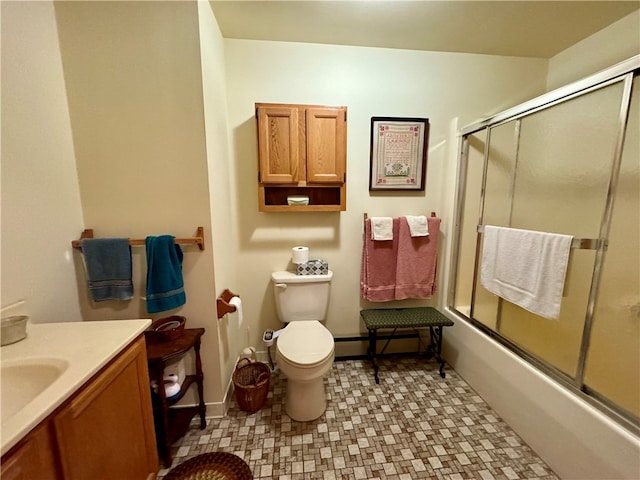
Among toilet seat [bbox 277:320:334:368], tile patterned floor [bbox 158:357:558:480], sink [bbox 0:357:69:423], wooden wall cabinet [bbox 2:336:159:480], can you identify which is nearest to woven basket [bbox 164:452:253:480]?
tile patterned floor [bbox 158:357:558:480]

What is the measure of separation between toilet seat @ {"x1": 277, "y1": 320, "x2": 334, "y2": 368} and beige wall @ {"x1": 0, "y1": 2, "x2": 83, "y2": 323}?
1.11m

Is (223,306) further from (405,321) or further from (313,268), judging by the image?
(405,321)

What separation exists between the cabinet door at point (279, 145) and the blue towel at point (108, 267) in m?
0.90

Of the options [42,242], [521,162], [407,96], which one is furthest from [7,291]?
[521,162]

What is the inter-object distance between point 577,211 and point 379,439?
6.00 ft

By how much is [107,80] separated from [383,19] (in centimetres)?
158

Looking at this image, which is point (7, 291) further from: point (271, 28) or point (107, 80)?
point (271, 28)

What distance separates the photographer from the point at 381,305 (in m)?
2.15

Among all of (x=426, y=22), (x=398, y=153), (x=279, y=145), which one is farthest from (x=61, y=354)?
(x=426, y=22)

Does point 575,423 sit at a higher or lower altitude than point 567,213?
lower

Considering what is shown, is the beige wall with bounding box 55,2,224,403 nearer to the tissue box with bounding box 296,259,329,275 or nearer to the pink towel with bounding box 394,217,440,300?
the tissue box with bounding box 296,259,329,275

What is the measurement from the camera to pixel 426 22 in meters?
1.59

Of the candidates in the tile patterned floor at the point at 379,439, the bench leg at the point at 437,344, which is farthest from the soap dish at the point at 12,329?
the bench leg at the point at 437,344

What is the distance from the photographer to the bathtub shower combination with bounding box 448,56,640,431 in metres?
1.21
